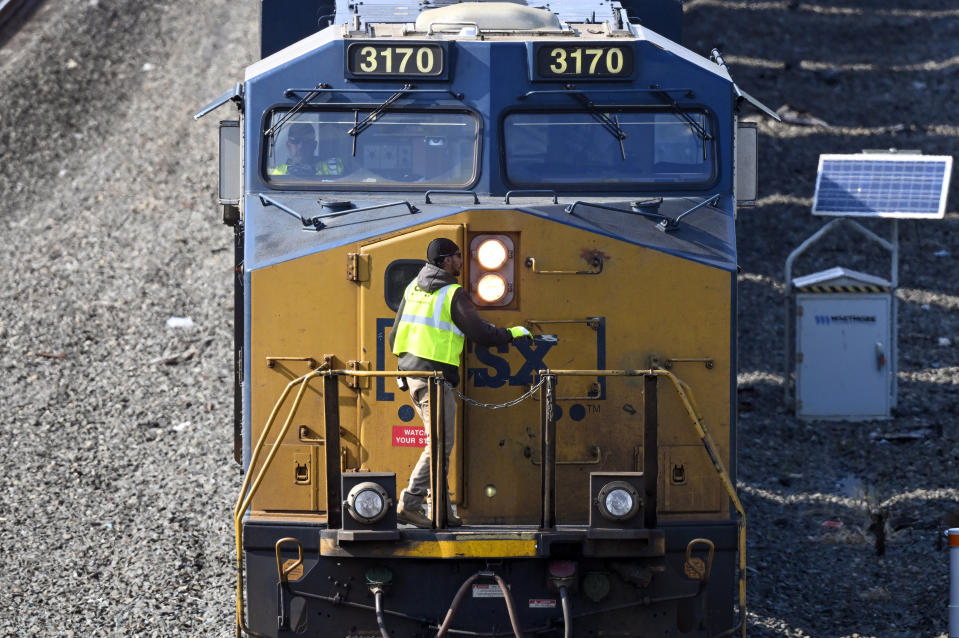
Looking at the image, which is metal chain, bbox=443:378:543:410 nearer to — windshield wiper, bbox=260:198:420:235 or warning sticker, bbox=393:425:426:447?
warning sticker, bbox=393:425:426:447

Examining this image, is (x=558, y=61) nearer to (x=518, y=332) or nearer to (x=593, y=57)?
(x=593, y=57)

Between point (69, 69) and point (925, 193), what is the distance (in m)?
13.1

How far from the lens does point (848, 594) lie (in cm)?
919

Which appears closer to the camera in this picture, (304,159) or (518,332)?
(518,332)

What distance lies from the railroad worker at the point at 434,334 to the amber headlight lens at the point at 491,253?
0.60 ft

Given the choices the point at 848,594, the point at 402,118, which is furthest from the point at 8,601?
the point at 848,594

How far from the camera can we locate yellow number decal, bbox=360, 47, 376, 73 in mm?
7367

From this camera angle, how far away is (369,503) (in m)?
6.35

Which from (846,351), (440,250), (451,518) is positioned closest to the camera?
(440,250)

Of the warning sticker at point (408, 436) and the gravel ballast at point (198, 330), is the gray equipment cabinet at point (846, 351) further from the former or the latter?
the warning sticker at point (408, 436)

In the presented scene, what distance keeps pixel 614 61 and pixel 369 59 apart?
1.36 meters

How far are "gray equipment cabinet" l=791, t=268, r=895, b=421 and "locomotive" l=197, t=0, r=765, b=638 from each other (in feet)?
20.6

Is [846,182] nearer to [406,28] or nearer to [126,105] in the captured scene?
[406,28]

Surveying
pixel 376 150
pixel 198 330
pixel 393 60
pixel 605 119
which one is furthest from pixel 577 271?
pixel 198 330
